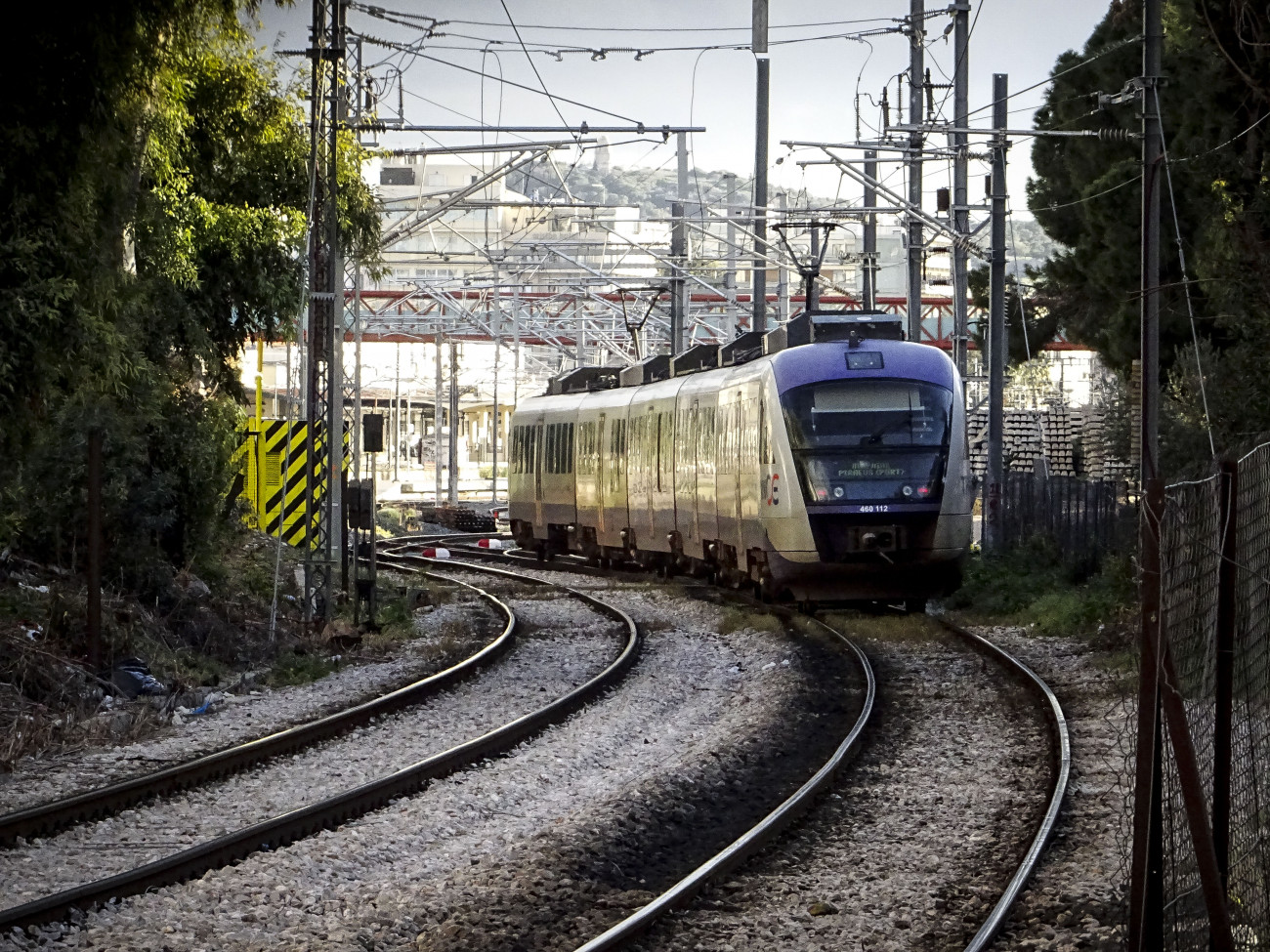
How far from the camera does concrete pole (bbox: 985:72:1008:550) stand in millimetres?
24547

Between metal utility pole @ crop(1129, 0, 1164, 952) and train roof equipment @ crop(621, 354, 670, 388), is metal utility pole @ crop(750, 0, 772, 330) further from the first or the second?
metal utility pole @ crop(1129, 0, 1164, 952)

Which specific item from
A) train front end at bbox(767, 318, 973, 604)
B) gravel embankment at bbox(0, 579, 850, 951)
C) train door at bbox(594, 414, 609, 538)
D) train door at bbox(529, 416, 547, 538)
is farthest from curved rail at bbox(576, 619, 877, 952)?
train door at bbox(529, 416, 547, 538)

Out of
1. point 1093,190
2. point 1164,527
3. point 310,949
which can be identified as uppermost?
point 1093,190

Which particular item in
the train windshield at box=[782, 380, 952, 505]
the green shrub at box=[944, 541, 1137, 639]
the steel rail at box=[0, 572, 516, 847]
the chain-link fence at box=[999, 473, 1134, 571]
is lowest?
the steel rail at box=[0, 572, 516, 847]

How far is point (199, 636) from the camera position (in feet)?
58.9

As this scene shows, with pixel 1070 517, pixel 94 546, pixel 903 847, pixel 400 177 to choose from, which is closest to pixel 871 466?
pixel 1070 517

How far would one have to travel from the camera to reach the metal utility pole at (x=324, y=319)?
18.7 meters

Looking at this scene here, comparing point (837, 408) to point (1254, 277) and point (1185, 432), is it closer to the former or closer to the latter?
point (1254, 277)

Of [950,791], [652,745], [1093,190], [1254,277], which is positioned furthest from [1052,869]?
[1093,190]

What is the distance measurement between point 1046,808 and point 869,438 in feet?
32.2

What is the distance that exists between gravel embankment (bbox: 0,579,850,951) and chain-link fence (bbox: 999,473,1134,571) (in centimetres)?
933

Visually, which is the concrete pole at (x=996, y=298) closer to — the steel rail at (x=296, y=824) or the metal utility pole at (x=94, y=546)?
the steel rail at (x=296, y=824)

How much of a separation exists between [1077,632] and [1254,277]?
4.50 metres

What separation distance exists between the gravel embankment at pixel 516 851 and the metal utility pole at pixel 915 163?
14.4 m
